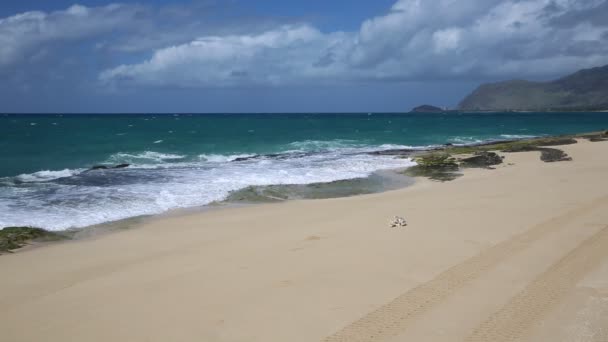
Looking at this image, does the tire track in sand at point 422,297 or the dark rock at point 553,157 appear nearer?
the tire track in sand at point 422,297

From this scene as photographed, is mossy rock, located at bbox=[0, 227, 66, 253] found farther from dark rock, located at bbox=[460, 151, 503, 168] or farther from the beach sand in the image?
dark rock, located at bbox=[460, 151, 503, 168]

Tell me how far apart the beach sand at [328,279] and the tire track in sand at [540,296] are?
2cm

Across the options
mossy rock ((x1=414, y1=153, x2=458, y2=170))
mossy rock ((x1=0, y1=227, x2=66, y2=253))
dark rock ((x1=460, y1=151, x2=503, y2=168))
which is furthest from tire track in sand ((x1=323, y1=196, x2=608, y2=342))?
dark rock ((x1=460, y1=151, x2=503, y2=168))

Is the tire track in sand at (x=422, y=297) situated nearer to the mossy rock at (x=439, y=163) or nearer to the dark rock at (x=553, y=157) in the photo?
the mossy rock at (x=439, y=163)

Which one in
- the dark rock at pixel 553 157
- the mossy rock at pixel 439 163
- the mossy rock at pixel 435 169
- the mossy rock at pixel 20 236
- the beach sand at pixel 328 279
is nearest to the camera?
the beach sand at pixel 328 279

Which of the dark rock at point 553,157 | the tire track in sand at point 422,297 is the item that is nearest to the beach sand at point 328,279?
the tire track in sand at point 422,297

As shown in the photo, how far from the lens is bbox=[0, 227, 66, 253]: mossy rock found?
8.86 m

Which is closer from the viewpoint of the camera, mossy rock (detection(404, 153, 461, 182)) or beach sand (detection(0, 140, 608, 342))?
beach sand (detection(0, 140, 608, 342))

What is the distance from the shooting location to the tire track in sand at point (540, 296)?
16.2 ft

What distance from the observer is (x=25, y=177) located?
64.4 ft

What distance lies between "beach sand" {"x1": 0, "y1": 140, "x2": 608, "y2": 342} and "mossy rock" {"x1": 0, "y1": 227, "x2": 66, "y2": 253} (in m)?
0.56

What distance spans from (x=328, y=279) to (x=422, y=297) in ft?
4.18

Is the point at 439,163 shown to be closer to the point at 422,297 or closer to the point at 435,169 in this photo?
the point at 435,169

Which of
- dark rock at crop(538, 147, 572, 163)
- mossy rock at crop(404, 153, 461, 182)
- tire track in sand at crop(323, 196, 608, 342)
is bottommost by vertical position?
tire track in sand at crop(323, 196, 608, 342)
